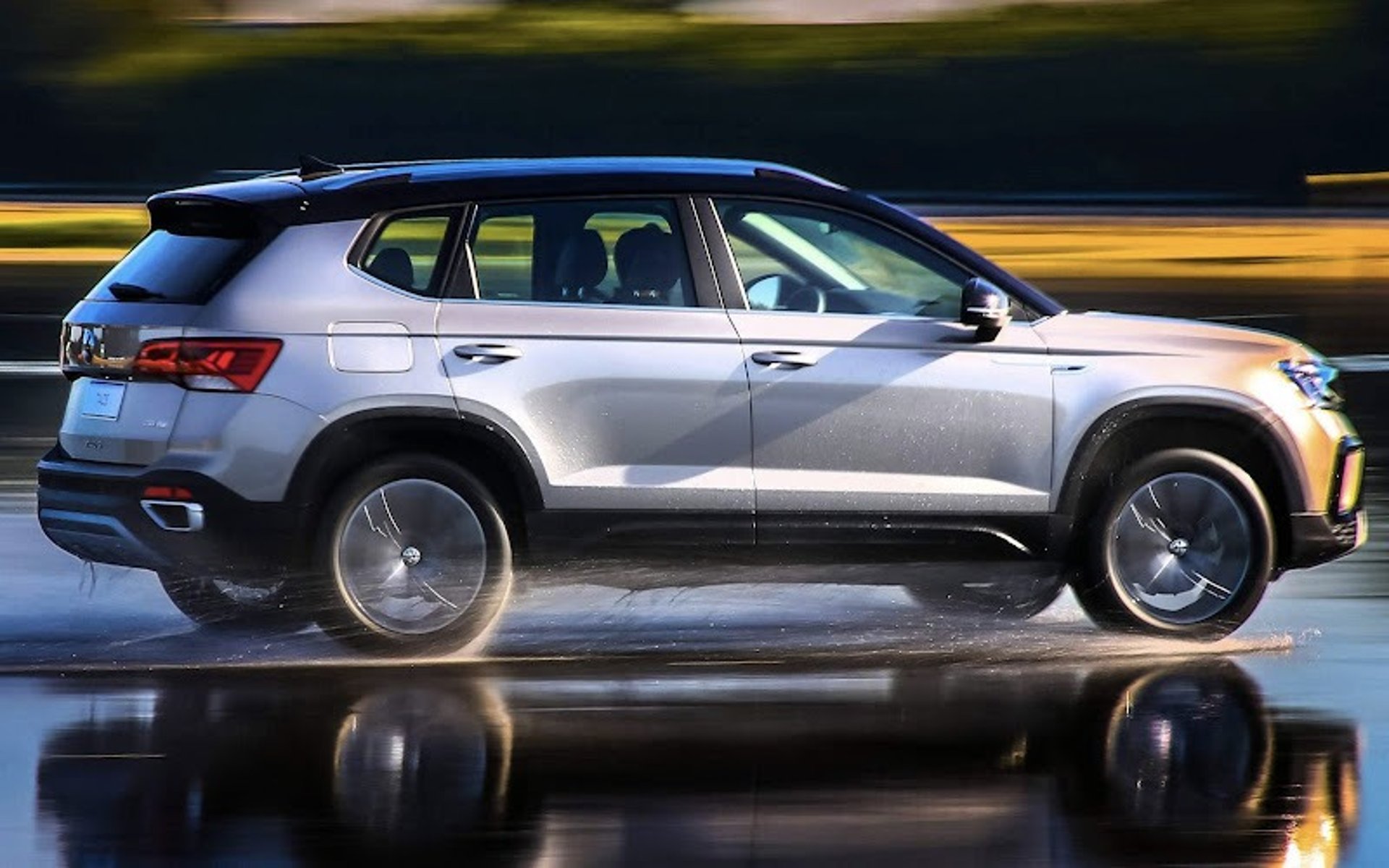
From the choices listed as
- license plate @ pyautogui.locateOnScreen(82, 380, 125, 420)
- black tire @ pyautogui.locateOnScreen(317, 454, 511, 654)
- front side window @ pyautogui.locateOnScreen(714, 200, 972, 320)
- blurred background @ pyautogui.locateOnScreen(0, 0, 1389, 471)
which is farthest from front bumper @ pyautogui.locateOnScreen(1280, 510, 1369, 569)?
blurred background @ pyautogui.locateOnScreen(0, 0, 1389, 471)

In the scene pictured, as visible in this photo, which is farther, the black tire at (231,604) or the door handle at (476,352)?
the black tire at (231,604)

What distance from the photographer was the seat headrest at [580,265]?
8758 mm

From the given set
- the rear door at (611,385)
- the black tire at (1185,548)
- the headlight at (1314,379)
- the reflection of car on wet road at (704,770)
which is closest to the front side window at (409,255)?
the rear door at (611,385)

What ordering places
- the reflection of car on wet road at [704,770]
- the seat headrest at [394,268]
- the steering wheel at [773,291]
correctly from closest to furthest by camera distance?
the reflection of car on wet road at [704,770]
the seat headrest at [394,268]
the steering wheel at [773,291]

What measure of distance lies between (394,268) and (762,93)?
4336 cm

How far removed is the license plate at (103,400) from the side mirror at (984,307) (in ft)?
8.76

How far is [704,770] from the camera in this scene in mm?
6941

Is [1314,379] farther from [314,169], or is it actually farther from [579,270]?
[314,169]

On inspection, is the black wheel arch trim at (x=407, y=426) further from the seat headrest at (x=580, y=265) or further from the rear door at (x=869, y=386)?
the rear door at (x=869, y=386)

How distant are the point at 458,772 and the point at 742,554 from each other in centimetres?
206

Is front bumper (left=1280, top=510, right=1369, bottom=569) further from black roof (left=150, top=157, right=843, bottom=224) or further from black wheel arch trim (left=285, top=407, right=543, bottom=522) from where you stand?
black wheel arch trim (left=285, top=407, right=543, bottom=522)

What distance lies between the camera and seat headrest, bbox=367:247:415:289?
8.71 metres

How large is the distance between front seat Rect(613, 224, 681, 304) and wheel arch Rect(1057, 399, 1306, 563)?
145 cm

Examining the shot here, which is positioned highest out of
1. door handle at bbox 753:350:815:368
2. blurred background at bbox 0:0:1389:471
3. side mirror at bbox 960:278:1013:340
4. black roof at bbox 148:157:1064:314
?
black roof at bbox 148:157:1064:314
